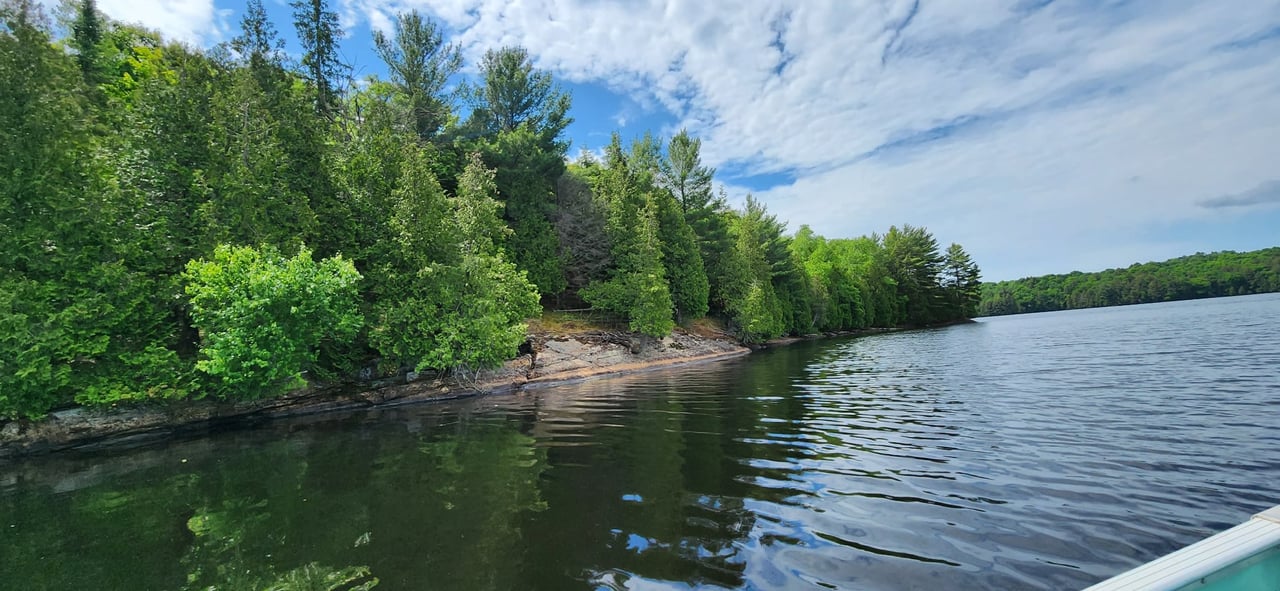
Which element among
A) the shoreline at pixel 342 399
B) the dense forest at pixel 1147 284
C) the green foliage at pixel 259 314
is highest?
the dense forest at pixel 1147 284

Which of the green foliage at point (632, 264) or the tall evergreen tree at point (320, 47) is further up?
the tall evergreen tree at point (320, 47)

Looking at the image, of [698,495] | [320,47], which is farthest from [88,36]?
[698,495]

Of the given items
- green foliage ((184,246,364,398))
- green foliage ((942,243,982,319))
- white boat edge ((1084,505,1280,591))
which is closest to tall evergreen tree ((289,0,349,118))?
green foliage ((184,246,364,398))

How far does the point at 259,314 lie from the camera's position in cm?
1681

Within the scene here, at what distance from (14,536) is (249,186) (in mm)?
15782

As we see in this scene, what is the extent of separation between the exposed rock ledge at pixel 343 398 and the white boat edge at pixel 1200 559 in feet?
76.7

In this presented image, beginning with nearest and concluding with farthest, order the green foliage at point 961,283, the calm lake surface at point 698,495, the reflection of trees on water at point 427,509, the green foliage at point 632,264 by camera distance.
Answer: the calm lake surface at point 698,495, the reflection of trees on water at point 427,509, the green foliage at point 632,264, the green foliage at point 961,283

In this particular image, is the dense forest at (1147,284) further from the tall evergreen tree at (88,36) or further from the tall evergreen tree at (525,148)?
the tall evergreen tree at (88,36)

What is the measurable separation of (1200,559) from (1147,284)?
513ft

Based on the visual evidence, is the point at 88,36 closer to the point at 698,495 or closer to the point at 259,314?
the point at 259,314

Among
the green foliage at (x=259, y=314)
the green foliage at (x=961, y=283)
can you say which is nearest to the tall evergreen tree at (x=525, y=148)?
the green foliage at (x=259, y=314)

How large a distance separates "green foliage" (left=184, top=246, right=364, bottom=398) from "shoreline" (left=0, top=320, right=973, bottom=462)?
1.23 m

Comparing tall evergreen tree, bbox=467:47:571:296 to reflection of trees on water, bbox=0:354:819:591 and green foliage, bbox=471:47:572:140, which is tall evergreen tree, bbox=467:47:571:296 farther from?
reflection of trees on water, bbox=0:354:819:591

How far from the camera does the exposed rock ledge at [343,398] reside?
15.1 metres
